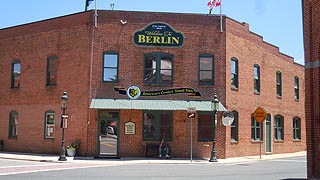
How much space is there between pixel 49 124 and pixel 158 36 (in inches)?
332

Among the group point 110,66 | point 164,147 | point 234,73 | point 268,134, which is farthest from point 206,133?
point 268,134

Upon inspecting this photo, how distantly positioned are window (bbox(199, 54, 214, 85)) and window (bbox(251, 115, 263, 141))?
490 cm

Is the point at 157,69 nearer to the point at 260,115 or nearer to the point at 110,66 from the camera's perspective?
the point at 110,66

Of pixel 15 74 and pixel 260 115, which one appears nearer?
pixel 260 115

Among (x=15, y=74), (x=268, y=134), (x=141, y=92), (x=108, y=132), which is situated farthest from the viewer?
(x=268, y=134)

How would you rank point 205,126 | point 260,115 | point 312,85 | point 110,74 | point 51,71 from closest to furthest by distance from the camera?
1. point 312,85
2. point 110,74
3. point 205,126
4. point 260,115
5. point 51,71

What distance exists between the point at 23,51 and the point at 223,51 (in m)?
12.7

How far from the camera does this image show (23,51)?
28.5 m

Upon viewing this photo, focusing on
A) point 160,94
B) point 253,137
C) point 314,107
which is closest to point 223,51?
point 160,94

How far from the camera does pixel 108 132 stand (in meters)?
25.1

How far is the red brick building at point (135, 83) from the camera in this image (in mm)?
25016

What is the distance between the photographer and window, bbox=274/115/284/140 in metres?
31.6

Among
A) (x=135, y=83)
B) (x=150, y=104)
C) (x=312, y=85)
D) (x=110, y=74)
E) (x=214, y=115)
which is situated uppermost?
(x=110, y=74)

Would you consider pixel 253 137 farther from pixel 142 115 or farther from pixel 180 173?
pixel 180 173
